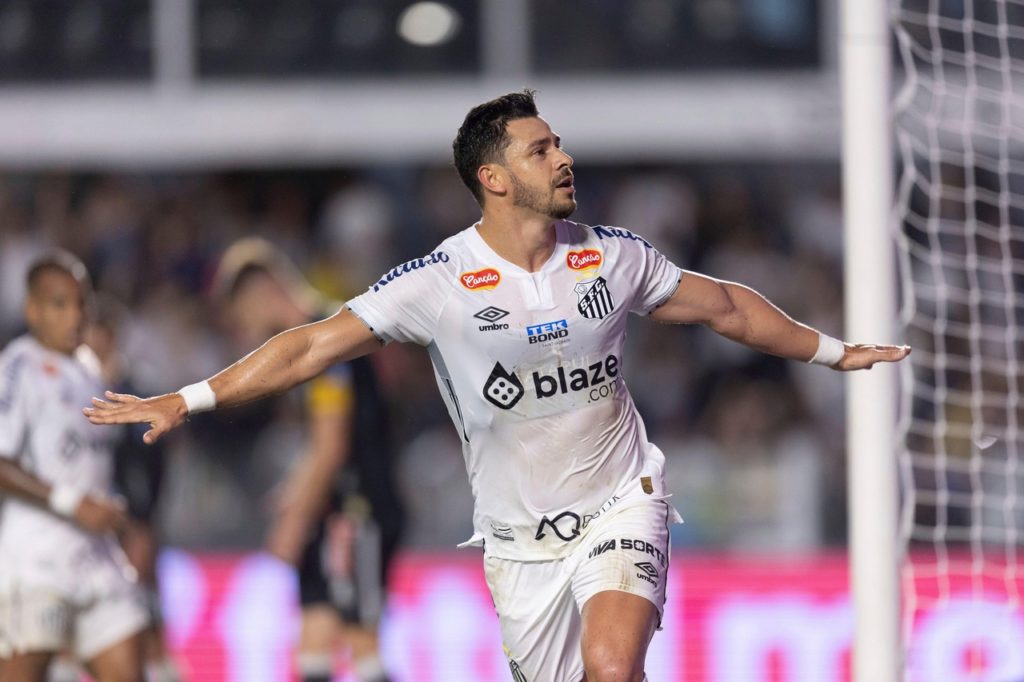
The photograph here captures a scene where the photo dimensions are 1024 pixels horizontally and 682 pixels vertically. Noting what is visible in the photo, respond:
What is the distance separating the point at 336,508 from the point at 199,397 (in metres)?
4.20

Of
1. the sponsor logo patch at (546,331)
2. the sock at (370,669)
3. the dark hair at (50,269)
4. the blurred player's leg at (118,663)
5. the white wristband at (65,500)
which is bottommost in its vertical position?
the sock at (370,669)

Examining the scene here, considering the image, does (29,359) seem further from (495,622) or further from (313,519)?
(495,622)

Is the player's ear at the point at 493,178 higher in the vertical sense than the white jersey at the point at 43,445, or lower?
higher

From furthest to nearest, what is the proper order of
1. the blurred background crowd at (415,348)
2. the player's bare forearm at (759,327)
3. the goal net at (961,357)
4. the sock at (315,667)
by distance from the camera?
the blurred background crowd at (415,348), the sock at (315,667), the goal net at (961,357), the player's bare forearm at (759,327)

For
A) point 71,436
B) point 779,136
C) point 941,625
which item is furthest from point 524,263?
point 779,136

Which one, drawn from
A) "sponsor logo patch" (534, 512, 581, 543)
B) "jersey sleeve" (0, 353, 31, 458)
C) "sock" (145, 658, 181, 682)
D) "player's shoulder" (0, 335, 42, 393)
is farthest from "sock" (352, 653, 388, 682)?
"sponsor logo patch" (534, 512, 581, 543)

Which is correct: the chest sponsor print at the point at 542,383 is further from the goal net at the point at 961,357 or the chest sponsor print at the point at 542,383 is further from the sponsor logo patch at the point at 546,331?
the goal net at the point at 961,357

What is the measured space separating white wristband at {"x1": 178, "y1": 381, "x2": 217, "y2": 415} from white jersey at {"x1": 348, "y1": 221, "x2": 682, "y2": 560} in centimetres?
56

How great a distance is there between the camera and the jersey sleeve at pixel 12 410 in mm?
7879

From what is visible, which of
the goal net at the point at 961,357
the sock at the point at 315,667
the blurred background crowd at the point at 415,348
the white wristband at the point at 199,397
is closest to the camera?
the white wristband at the point at 199,397

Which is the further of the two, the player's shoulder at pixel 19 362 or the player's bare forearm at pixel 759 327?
the player's shoulder at pixel 19 362

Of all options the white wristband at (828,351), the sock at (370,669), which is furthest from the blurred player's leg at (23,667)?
the white wristband at (828,351)

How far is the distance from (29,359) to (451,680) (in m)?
3.58

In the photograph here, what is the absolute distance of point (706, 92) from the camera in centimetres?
1516
